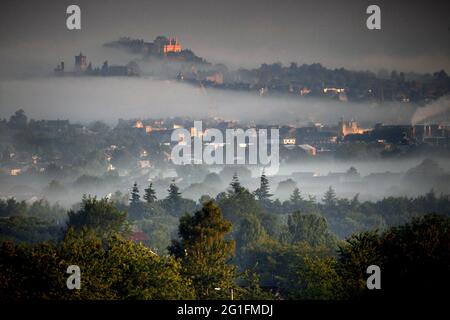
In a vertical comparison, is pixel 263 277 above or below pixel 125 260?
below

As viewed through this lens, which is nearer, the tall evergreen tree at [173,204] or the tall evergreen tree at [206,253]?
the tall evergreen tree at [206,253]

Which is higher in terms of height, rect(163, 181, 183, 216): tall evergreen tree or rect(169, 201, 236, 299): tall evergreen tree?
rect(169, 201, 236, 299): tall evergreen tree

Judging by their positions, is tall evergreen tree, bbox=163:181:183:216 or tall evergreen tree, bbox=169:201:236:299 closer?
tall evergreen tree, bbox=169:201:236:299

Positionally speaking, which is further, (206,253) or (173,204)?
(173,204)

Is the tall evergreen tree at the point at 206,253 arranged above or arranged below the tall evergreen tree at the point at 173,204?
above

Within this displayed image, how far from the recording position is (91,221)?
10188cm

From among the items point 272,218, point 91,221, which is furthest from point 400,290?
point 272,218

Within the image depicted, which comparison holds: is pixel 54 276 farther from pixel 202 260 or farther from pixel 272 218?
pixel 272 218

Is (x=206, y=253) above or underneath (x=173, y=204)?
above

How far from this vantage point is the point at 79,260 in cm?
4894

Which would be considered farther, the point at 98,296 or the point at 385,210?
the point at 385,210

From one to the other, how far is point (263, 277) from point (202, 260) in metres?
16.7
